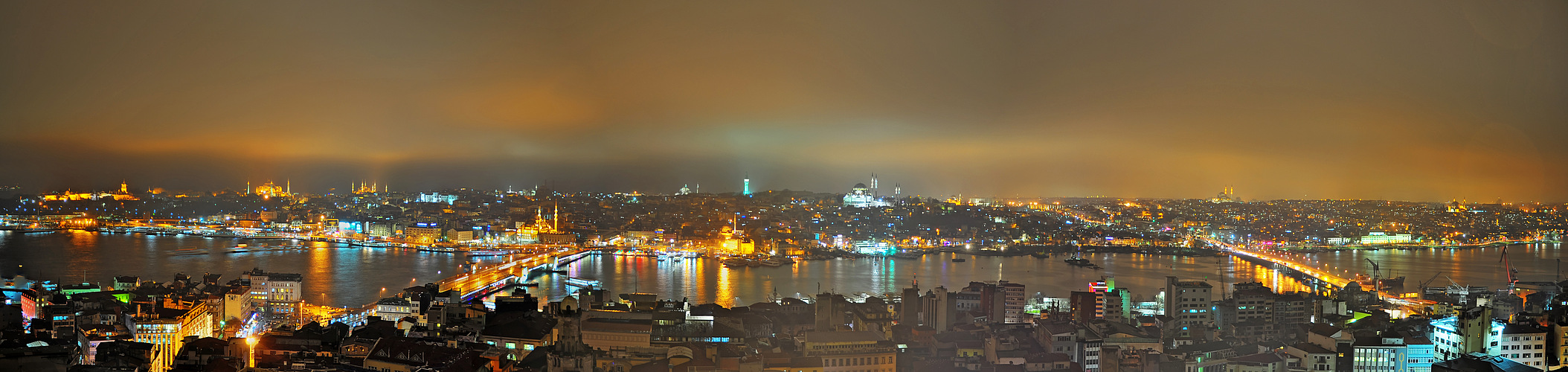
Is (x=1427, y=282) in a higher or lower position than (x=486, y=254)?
higher

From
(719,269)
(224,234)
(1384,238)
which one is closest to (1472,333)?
(719,269)

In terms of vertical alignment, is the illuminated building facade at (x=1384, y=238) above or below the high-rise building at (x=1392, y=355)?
below

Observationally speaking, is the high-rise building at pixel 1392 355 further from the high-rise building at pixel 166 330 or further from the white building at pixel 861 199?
the white building at pixel 861 199

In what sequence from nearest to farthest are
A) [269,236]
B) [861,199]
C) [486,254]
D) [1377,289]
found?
[1377,289]
[486,254]
[269,236]
[861,199]

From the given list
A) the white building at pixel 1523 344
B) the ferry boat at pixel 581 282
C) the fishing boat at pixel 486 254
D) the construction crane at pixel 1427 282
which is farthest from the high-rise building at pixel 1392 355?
the fishing boat at pixel 486 254

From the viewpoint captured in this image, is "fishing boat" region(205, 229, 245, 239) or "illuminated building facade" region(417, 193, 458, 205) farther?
"illuminated building facade" region(417, 193, 458, 205)

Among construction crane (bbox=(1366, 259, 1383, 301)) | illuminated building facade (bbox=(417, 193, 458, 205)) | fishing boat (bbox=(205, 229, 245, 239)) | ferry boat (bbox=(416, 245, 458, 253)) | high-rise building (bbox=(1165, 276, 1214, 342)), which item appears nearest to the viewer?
high-rise building (bbox=(1165, 276, 1214, 342))

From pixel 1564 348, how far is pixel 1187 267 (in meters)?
10.4

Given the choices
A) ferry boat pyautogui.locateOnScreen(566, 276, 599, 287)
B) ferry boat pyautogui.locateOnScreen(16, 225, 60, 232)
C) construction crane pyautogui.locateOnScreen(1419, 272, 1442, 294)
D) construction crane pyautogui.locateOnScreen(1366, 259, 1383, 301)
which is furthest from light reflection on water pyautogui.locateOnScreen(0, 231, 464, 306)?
A: construction crane pyautogui.locateOnScreen(1419, 272, 1442, 294)

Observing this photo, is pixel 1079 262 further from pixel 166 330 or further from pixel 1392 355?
pixel 166 330

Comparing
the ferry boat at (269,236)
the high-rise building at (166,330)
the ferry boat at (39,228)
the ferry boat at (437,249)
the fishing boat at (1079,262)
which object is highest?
the high-rise building at (166,330)

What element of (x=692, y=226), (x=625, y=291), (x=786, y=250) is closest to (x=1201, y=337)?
(x=625, y=291)

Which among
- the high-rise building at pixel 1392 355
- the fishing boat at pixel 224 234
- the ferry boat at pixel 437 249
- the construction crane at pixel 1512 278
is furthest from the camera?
the fishing boat at pixel 224 234

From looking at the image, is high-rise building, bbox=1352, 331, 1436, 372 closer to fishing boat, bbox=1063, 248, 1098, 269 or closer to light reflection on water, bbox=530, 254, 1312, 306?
light reflection on water, bbox=530, 254, 1312, 306
